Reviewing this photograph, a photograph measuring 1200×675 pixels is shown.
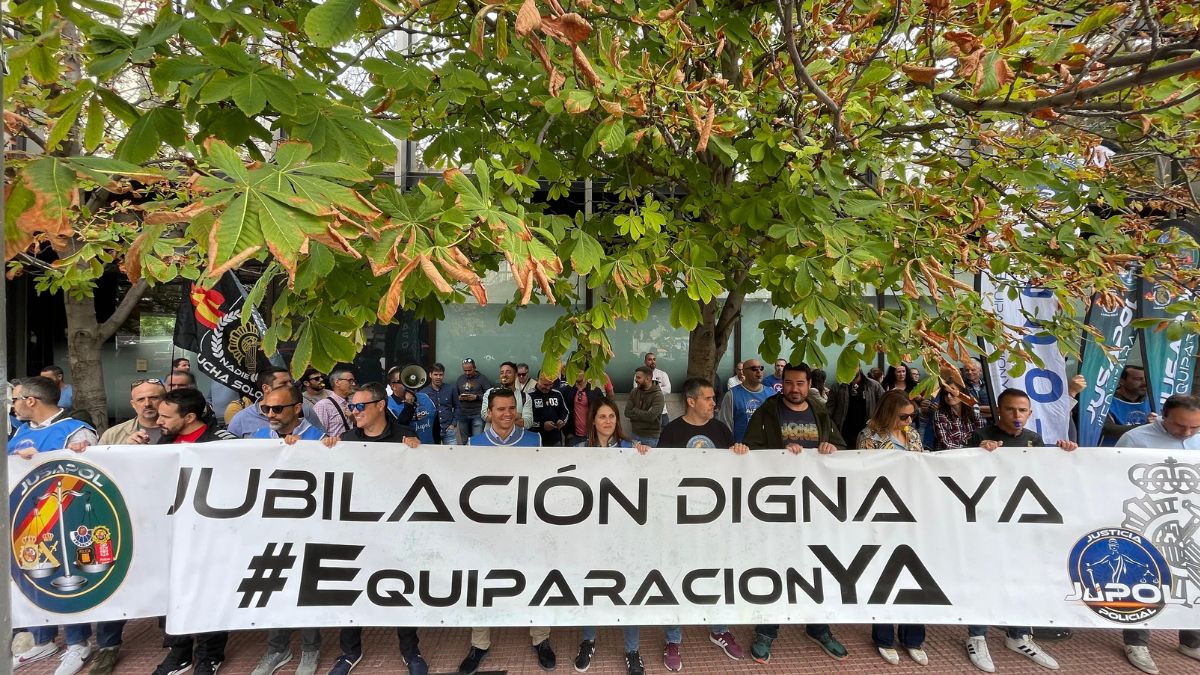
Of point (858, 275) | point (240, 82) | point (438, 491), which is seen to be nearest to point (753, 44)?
point (858, 275)

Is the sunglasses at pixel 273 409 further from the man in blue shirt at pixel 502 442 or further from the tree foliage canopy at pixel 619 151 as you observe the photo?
the man in blue shirt at pixel 502 442

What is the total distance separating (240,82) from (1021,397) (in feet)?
15.4

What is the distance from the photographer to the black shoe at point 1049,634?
4094mm

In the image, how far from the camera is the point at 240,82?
197cm

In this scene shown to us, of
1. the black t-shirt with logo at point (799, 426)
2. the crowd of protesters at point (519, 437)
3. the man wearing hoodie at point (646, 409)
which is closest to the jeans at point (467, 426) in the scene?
the man wearing hoodie at point (646, 409)

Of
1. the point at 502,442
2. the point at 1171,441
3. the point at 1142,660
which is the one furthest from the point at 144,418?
the point at 1171,441

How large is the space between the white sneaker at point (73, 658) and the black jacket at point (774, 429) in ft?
14.9

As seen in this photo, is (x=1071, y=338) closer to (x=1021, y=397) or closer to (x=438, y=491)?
(x=1021, y=397)

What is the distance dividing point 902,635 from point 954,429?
205 cm

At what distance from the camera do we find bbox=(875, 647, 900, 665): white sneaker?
379 centimetres

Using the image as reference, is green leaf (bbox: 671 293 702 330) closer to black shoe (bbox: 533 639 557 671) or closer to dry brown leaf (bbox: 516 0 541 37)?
dry brown leaf (bbox: 516 0 541 37)

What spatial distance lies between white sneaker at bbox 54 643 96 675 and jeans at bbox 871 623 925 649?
16.8 ft

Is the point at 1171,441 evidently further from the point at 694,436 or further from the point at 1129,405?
the point at 694,436

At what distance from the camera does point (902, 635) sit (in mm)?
3906
